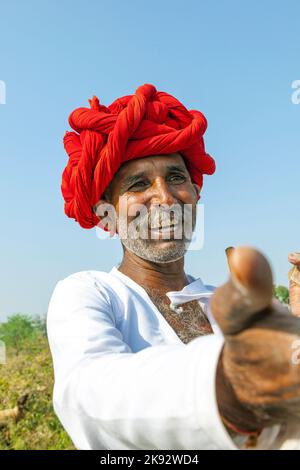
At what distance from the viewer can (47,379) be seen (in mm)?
6820

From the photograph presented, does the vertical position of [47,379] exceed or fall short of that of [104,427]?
Answer: it falls short

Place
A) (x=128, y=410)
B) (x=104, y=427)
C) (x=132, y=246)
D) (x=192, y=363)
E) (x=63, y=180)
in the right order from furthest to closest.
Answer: (x=63, y=180), (x=132, y=246), (x=104, y=427), (x=128, y=410), (x=192, y=363)

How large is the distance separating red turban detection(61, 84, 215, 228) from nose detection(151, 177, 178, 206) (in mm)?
127

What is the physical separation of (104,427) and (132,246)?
3.65 ft

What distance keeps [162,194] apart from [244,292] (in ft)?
4.29

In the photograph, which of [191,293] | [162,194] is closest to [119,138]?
[162,194]

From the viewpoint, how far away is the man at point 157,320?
0.81m

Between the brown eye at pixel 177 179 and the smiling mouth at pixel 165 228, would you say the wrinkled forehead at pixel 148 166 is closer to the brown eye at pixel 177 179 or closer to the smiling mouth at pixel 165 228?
the brown eye at pixel 177 179

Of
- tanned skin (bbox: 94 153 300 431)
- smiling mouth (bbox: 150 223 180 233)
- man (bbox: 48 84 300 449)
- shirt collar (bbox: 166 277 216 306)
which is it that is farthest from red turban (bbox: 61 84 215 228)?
tanned skin (bbox: 94 153 300 431)

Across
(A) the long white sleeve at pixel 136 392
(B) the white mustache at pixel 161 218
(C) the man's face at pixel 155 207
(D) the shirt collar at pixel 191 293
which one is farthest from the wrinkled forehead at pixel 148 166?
(A) the long white sleeve at pixel 136 392

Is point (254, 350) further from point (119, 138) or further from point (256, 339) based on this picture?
point (119, 138)
